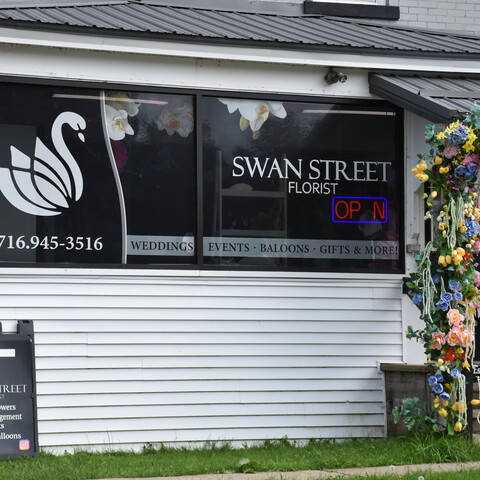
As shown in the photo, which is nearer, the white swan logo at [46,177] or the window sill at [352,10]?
the white swan logo at [46,177]

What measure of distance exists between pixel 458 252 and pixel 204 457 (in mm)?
2673

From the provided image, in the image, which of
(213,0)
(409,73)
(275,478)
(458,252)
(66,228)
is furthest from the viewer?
(213,0)

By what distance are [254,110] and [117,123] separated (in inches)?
51.3

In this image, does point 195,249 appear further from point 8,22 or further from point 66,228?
point 8,22

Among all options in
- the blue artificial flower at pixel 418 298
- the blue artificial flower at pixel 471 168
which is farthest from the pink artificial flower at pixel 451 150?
the blue artificial flower at pixel 418 298

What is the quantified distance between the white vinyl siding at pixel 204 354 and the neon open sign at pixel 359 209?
606 millimetres

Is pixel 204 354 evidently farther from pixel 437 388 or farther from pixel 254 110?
pixel 254 110

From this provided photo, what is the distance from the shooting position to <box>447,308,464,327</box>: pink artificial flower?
28.9 ft

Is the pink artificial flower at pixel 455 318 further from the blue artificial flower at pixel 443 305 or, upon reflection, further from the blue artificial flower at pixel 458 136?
the blue artificial flower at pixel 458 136

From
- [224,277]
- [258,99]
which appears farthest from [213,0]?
[224,277]

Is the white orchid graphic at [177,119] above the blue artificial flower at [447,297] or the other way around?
above

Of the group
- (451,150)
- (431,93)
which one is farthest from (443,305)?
(431,93)

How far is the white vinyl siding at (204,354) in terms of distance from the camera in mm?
9359

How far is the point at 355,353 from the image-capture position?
10.1m
